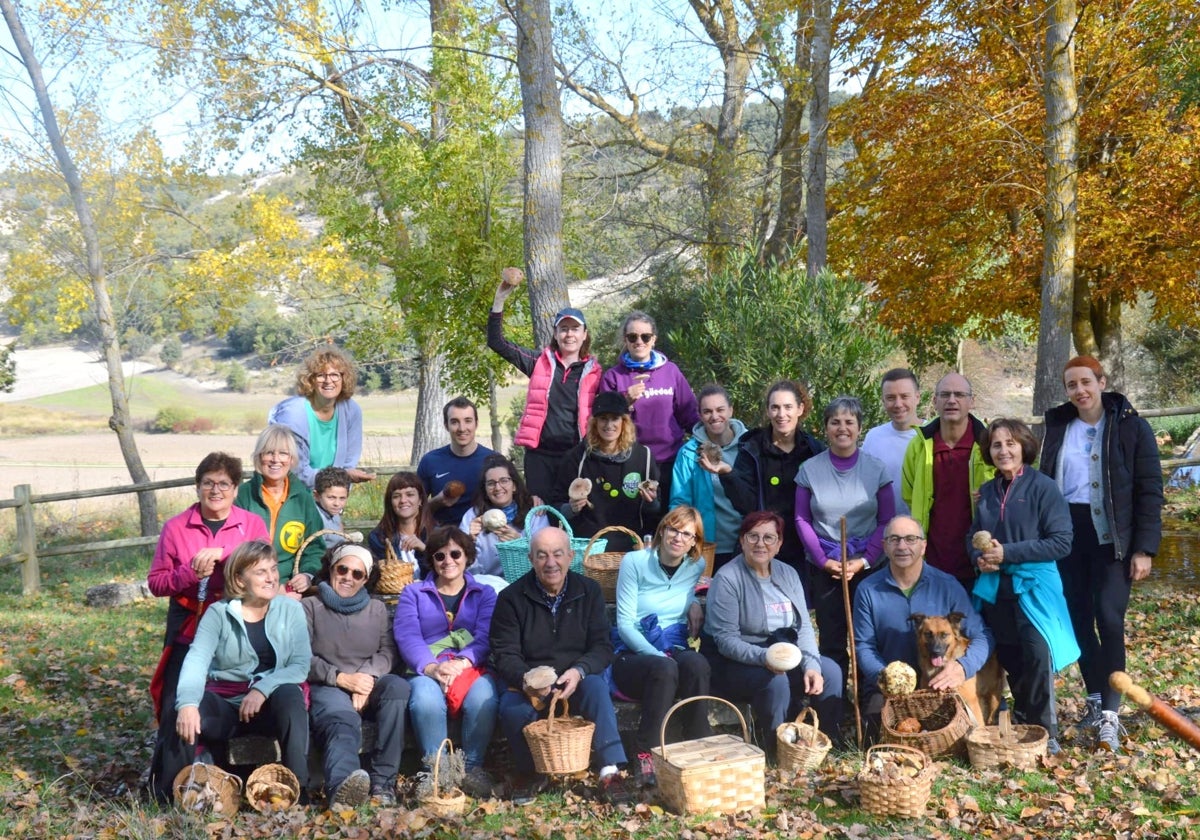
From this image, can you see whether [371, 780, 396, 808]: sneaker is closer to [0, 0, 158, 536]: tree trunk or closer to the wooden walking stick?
the wooden walking stick

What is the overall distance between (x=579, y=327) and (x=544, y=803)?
2843 mm

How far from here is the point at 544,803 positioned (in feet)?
15.7

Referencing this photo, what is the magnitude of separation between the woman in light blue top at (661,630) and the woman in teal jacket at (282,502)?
66.1 inches

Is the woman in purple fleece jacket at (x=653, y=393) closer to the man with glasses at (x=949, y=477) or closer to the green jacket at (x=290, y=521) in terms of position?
the man with glasses at (x=949, y=477)

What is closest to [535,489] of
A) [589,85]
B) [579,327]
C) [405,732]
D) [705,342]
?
[579,327]

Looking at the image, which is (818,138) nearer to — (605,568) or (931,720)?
(605,568)

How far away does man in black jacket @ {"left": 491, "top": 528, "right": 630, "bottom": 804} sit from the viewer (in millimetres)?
4953

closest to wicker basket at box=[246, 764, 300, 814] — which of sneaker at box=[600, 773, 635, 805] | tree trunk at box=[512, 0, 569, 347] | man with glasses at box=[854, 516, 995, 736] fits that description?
sneaker at box=[600, 773, 635, 805]

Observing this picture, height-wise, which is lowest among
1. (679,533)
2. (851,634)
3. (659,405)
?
(851,634)

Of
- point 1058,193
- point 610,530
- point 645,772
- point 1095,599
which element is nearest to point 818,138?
point 1058,193

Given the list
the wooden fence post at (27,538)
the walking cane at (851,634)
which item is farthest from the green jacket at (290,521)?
the wooden fence post at (27,538)

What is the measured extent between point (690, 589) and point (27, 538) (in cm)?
817

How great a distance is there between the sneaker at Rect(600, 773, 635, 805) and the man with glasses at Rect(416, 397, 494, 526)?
1965 mm

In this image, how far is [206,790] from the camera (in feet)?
14.8
